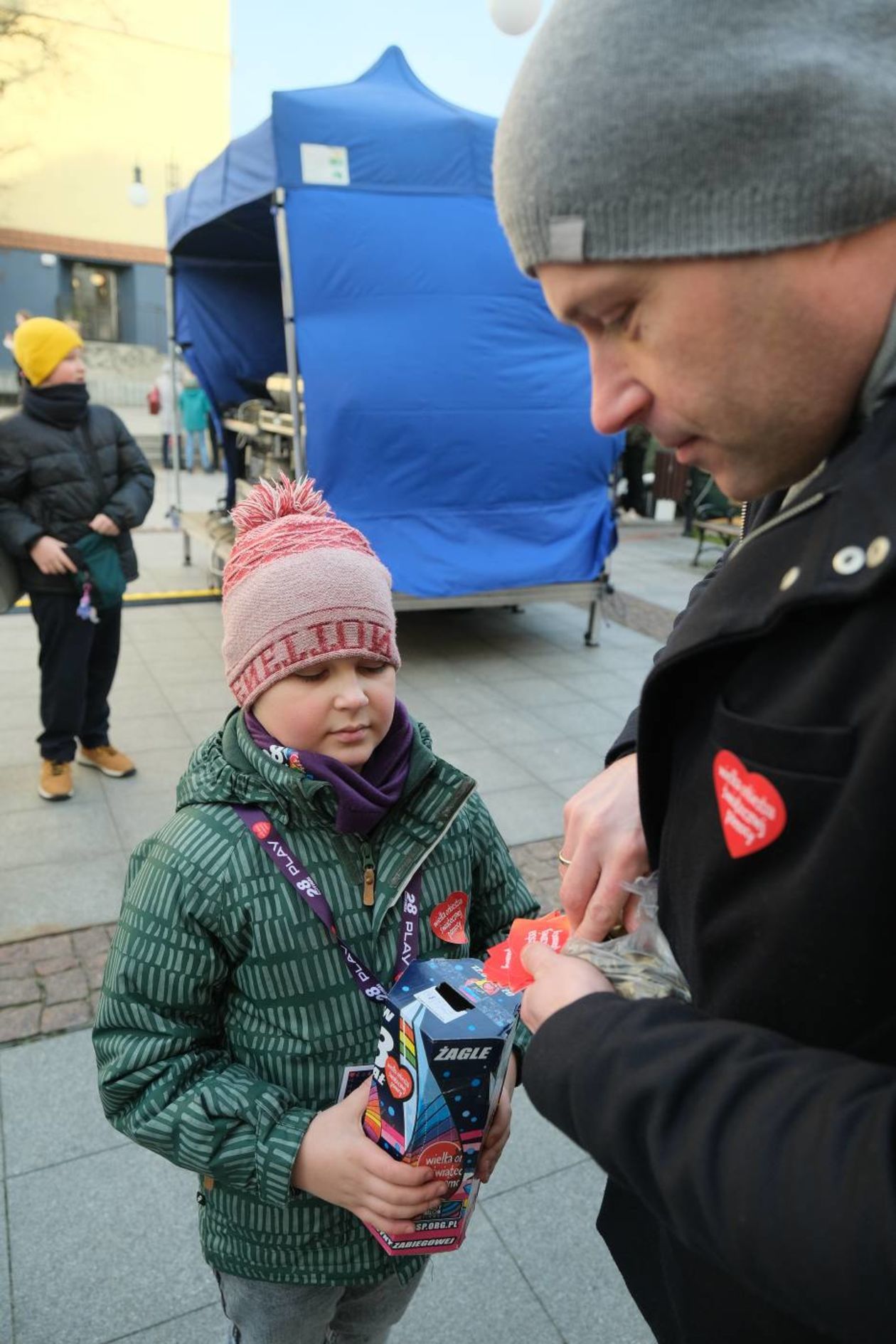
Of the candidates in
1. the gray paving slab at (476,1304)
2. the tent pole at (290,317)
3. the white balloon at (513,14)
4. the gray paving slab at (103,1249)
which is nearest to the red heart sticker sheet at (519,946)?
the gray paving slab at (476,1304)

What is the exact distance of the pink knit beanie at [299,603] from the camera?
1493mm

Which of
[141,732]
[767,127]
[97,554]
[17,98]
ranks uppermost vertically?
[17,98]

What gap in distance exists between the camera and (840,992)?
0.67 m

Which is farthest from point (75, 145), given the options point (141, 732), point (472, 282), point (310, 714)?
point (310, 714)

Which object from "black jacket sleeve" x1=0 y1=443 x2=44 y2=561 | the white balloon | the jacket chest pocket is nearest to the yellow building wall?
the white balloon

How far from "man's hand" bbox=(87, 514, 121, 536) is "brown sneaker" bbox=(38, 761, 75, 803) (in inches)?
43.4

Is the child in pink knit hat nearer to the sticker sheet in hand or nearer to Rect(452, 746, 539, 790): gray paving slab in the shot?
the sticker sheet in hand

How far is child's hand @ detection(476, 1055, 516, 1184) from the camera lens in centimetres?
127

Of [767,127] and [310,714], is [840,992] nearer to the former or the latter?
[767,127]

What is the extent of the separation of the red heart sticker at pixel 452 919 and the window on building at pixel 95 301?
26110mm

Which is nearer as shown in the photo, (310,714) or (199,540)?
(310,714)

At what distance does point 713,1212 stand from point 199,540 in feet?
28.1

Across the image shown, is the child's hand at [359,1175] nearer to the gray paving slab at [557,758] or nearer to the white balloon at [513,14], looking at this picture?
the gray paving slab at [557,758]

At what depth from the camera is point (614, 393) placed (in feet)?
2.49
